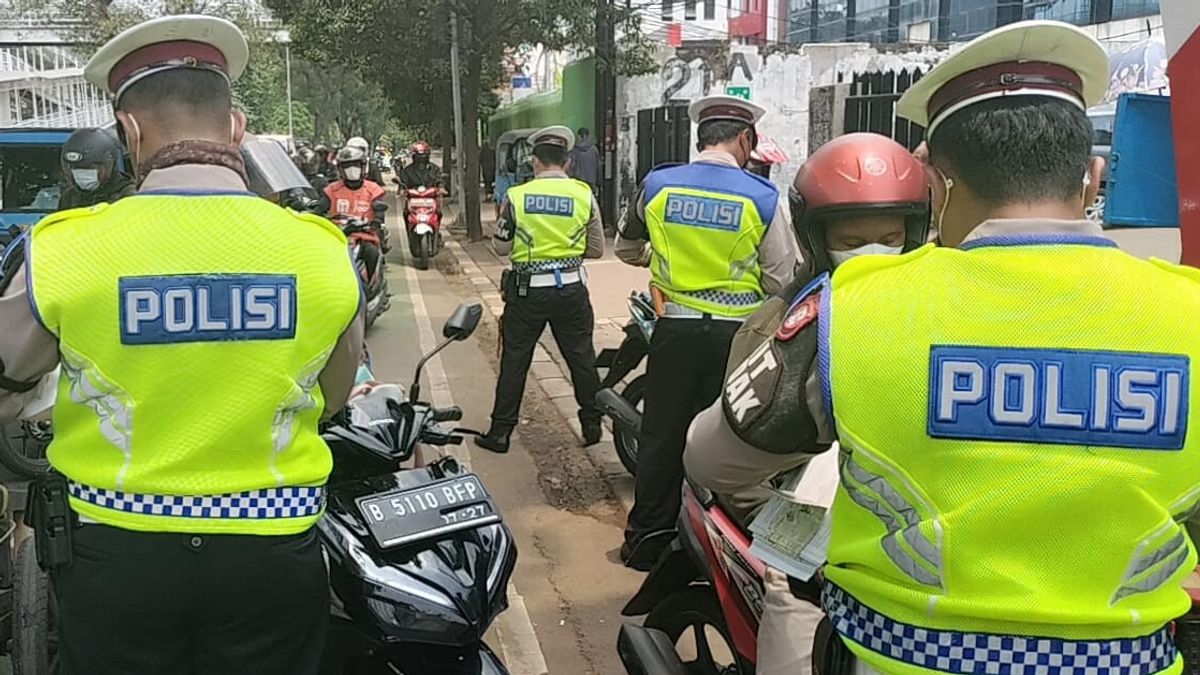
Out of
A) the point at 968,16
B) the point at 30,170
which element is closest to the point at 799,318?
the point at 30,170

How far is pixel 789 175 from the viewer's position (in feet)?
49.8

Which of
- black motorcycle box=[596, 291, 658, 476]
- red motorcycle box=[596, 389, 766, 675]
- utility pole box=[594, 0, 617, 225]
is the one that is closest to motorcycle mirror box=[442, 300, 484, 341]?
red motorcycle box=[596, 389, 766, 675]

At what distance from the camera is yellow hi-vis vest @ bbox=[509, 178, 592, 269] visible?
19.5 ft

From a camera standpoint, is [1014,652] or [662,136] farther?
[662,136]

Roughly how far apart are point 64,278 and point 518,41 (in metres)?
16.0

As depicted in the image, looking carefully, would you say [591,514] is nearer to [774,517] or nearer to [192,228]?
[774,517]

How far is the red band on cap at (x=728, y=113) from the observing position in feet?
15.0

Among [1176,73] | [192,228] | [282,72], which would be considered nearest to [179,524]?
[192,228]

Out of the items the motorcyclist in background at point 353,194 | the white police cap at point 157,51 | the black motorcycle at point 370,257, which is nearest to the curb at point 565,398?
the black motorcycle at point 370,257

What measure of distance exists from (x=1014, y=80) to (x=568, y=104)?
1986cm

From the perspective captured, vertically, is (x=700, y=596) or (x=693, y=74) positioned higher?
(x=693, y=74)

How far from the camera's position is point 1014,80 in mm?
1564

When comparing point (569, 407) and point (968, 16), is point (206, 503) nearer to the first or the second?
point (569, 407)

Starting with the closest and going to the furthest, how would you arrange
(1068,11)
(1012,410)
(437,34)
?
(1012,410) < (437,34) < (1068,11)
